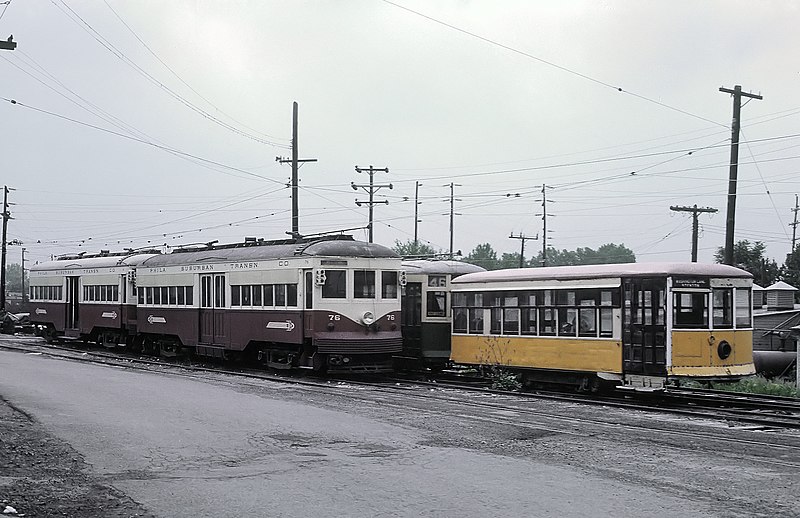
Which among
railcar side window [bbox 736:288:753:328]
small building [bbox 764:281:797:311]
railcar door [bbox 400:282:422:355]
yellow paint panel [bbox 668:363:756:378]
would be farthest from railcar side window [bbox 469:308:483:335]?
small building [bbox 764:281:797:311]

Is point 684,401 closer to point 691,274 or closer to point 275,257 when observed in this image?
point 691,274

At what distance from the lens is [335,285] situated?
21984 mm

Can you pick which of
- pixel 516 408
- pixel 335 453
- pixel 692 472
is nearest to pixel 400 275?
pixel 516 408

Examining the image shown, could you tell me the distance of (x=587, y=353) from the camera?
60.3ft

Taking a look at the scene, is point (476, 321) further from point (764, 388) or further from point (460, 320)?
point (764, 388)

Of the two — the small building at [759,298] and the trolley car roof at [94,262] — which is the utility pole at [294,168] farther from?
the small building at [759,298]

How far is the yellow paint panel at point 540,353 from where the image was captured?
59.0 feet

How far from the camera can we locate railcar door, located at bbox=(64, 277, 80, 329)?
115 ft

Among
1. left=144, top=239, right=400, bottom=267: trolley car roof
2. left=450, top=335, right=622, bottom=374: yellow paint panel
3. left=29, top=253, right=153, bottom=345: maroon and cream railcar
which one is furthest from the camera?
left=29, top=253, right=153, bottom=345: maroon and cream railcar

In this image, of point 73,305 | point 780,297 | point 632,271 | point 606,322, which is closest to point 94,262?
point 73,305

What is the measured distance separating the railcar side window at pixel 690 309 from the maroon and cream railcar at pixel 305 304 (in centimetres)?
747

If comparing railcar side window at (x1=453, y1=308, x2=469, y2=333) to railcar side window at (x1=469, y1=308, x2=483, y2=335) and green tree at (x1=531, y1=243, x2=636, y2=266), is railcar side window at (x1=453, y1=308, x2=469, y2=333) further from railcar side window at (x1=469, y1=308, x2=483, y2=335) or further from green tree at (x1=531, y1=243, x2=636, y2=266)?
green tree at (x1=531, y1=243, x2=636, y2=266)

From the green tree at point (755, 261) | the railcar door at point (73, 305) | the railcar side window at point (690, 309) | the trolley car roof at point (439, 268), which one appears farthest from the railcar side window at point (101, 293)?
the green tree at point (755, 261)

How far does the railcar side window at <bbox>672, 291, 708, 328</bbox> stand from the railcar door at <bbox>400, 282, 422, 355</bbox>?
7.95m
